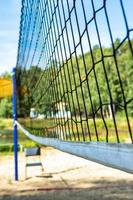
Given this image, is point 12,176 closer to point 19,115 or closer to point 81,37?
point 19,115

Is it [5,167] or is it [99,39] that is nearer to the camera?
[99,39]

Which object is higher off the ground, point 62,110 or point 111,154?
point 62,110

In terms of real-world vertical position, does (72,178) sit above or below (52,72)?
below

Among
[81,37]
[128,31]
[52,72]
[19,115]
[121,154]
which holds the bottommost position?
[121,154]

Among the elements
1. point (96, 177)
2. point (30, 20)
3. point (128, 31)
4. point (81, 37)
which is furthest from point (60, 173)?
point (128, 31)

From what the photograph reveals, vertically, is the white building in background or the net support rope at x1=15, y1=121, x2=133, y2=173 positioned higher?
the white building in background

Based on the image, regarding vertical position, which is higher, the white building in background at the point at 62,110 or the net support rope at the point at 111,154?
the white building in background at the point at 62,110

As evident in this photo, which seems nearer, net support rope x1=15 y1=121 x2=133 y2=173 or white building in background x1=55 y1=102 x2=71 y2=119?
net support rope x1=15 y1=121 x2=133 y2=173

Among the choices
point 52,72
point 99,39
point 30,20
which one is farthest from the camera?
point 30,20

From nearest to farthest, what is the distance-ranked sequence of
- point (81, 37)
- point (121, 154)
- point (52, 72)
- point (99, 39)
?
point (121, 154), point (99, 39), point (81, 37), point (52, 72)

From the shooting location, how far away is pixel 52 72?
13.7 ft

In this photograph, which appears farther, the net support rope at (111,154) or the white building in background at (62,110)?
the white building in background at (62,110)

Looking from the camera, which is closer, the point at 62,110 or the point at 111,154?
the point at 111,154

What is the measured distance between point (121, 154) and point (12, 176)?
944 cm
